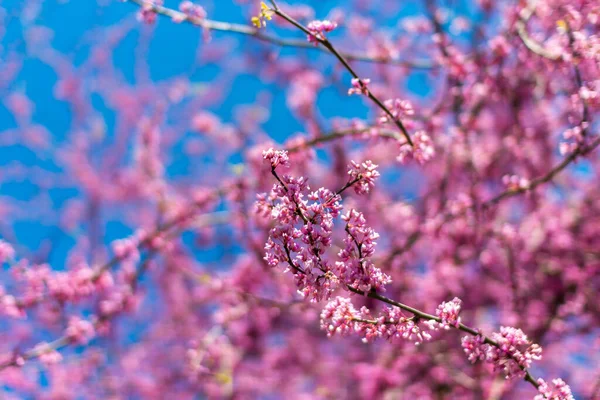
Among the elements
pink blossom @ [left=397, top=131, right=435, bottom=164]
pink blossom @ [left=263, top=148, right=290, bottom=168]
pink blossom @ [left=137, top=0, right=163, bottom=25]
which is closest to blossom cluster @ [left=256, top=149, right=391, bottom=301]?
pink blossom @ [left=263, top=148, right=290, bottom=168]

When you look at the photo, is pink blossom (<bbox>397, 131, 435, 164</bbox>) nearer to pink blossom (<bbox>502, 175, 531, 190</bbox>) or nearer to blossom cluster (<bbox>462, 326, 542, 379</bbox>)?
pink blossom (<bbox>502, 175, 531, 190</bbox>)

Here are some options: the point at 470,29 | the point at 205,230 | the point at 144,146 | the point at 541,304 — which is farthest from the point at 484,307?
the point at 144,146

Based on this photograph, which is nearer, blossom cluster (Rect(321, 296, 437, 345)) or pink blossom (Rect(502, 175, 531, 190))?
blossom cluster (Rect(321, 296, 437, 345))

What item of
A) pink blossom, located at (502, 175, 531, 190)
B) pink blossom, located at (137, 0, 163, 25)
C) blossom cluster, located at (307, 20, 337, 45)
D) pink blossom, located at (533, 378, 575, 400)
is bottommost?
pink blossom, located at (533, 378, 575, 400)

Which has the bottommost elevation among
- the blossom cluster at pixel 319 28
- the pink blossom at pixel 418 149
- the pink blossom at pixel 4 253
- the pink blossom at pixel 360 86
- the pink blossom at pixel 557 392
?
the pink blossom at pixel 557 392

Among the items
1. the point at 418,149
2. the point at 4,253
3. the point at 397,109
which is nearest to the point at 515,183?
the point at 418,149

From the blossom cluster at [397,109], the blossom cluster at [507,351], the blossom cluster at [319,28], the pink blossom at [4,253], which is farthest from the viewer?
the pink blossom at [4,253]

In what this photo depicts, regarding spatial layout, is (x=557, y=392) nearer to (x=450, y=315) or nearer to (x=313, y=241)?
(x=450, y=315)

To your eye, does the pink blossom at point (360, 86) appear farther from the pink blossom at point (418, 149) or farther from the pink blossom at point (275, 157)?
the pink blossom at point (275, 157)

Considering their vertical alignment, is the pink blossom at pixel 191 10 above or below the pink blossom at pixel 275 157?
above

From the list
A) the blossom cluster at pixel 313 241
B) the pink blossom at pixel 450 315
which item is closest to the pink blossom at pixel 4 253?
the blossom cluster at pixel 313 241

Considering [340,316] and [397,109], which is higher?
A: [397,109]

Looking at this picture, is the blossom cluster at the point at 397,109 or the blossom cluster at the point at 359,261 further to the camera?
the blossom cluster at the point at 397,109

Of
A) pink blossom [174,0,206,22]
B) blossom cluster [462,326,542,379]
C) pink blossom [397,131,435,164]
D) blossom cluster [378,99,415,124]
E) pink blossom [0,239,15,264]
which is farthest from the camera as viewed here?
pink blossom [0,239,15,264]
